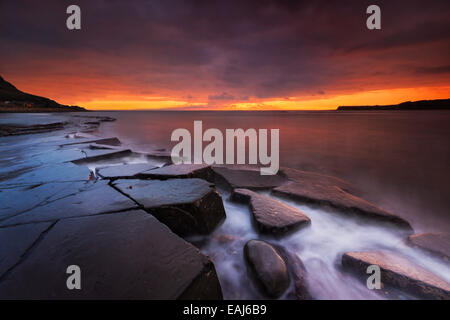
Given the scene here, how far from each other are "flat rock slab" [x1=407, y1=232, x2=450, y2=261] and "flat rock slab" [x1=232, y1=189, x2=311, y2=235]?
104 cm

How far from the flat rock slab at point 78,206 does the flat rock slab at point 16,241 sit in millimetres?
93

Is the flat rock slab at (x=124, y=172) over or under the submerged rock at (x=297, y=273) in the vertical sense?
over

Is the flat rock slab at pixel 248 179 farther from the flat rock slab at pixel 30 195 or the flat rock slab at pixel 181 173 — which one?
the flat rock slab at pixel 30 195

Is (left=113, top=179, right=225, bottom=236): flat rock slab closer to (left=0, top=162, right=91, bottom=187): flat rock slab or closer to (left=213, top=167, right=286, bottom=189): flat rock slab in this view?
(left=0, top=162, right=91, bottom=187): flat rock slab

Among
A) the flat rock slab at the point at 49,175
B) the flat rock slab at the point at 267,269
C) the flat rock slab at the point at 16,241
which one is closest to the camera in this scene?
the flat rock slab at the point at 16,241

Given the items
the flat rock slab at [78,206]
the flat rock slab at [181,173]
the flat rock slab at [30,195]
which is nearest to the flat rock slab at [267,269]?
the flat rock slab at [78,206]

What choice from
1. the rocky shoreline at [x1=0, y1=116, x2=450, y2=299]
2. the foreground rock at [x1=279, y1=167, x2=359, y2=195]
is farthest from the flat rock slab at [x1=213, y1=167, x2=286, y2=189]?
the rocky shoreline at [x1=0, y1=116, x2=450, y2=299]

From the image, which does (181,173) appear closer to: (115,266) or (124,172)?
(124,172)

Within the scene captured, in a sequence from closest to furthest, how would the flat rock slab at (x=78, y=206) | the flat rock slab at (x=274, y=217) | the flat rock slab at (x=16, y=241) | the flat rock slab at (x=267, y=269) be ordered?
the flat rock slab at (x=16, y=241)
the flat rock slab at (x=267, y=269)
the flat rock slab at (x=78, y=206)
the flat rock slab at (x=274, y=217)

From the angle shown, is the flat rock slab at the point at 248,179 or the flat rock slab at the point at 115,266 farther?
the flat rock slab at the point at 248,179

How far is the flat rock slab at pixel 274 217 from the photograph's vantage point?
183 centimetres

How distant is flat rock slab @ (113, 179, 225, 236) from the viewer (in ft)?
5.26

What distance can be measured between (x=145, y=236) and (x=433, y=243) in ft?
8.84
